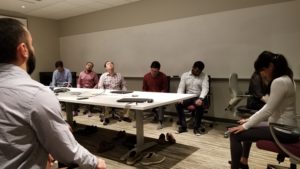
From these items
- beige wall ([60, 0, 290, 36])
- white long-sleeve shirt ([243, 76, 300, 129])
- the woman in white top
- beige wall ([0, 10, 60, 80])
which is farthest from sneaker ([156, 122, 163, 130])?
beige wall ([0, 10, 60, 80])

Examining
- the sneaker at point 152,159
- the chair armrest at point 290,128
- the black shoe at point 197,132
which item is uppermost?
the chair armrest at point 290,128

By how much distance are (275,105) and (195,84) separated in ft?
7.85

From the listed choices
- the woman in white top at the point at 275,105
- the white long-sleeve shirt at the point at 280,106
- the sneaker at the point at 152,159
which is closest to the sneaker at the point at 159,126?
the sneaker at the point at 152,159

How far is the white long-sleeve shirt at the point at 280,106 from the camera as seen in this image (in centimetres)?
188

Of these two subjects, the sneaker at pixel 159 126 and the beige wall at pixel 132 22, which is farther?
the beige wall at pixel 132 22

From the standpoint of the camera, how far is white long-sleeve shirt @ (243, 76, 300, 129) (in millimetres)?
1884

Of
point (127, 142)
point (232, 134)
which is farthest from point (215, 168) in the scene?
point (127, 142)

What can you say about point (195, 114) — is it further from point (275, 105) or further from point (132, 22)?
point (132, 22)

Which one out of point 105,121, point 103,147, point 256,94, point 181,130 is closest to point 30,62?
point 103,147

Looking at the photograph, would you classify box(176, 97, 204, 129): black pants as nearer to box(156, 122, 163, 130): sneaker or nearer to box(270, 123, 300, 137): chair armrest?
box(156, 122, 163, 130): sneaker

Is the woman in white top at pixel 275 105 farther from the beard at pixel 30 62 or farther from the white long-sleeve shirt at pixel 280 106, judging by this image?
the beard at pixel 30 62

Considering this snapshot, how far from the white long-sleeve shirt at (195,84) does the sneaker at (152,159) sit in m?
1.51

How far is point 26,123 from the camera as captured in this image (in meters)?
0.89

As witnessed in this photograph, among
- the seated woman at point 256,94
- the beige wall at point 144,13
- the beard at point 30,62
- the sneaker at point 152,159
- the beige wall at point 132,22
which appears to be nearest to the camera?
the beard at point 30,62
